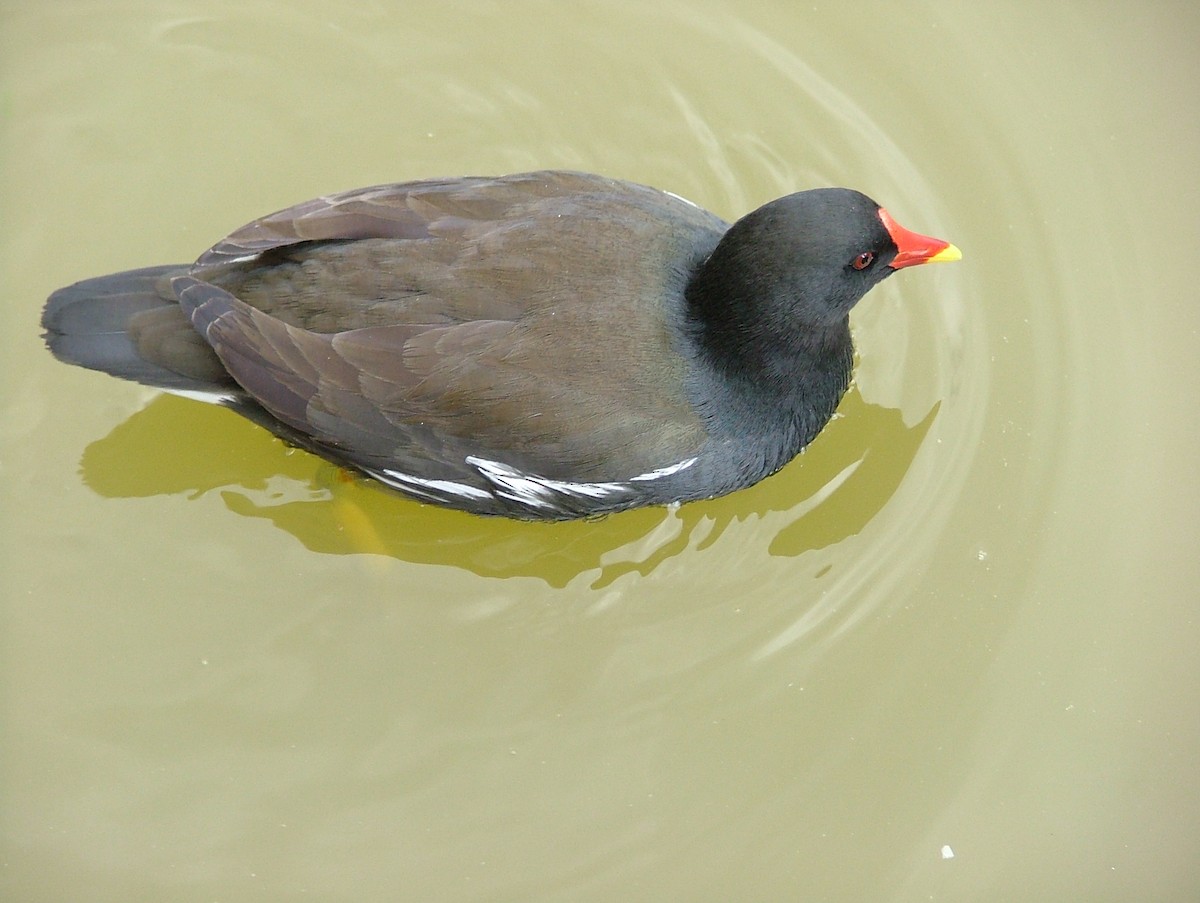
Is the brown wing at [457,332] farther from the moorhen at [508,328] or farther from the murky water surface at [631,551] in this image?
the murky water surface at [631,551]

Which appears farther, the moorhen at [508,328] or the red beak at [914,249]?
the red beak at [914,249]

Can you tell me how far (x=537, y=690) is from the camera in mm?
4129

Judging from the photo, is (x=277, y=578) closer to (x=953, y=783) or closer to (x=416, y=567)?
(x=416, y=567)

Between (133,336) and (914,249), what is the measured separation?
2.57 meters

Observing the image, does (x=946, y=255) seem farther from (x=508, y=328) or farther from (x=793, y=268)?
(x=508, y=328)

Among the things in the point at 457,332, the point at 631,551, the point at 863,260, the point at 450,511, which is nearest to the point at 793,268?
the point at 863,260

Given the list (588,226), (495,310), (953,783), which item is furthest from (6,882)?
(953,783)

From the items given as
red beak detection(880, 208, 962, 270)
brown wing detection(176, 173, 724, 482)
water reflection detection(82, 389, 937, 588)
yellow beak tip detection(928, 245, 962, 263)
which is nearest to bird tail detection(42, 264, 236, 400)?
brown wing detection(176, 173, 724, 482)

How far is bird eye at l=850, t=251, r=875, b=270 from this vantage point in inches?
144

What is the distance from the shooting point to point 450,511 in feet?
14.4

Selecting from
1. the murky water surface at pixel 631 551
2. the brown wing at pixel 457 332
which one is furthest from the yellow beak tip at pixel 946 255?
the brown wing at pixel 457 332

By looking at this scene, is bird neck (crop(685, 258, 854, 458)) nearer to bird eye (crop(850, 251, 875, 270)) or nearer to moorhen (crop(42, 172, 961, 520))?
moorhen (crop(42, 172, 961, 520))

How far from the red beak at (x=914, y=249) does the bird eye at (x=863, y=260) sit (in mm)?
117

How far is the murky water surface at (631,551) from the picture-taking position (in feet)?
13.0
